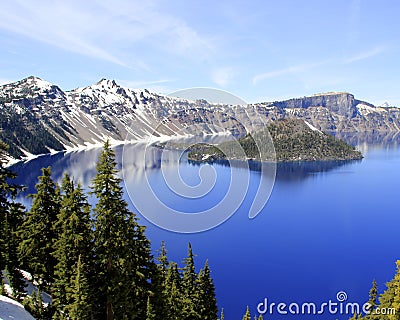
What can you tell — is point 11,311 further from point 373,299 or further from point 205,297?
point 373,299

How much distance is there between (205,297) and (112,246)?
15746 millimetres

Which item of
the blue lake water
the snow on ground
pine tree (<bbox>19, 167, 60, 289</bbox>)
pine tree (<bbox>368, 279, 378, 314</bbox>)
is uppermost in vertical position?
pine tree (<bbox>19, 167, 60, 289</bbox>)

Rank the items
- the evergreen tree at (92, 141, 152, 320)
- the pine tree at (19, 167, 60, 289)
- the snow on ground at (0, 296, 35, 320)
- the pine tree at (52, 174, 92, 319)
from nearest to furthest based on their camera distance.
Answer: the evergreen tree at (92, 141, 152, 320) → the snow on ground at (0, 296, 35, 320) → the pine tree at (52, 174, 92, 319) → the pine tree at (19, 167, 60, 289)

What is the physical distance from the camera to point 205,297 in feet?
98.7

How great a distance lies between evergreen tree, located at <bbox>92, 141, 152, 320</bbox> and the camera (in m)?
17.1

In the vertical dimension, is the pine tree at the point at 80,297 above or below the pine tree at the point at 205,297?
above

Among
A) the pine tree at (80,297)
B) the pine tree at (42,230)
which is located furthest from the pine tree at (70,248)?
the pine tree at (42,230)

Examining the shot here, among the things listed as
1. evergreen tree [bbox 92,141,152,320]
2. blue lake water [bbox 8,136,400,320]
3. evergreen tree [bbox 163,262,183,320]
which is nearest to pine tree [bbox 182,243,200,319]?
evergreen tree [bbox 163,262,183,320]

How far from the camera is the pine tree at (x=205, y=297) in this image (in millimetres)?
29531

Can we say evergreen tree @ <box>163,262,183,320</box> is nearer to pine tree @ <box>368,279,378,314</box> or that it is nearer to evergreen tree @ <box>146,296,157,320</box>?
evergreen tree @ <box>146,296,157,320</box>

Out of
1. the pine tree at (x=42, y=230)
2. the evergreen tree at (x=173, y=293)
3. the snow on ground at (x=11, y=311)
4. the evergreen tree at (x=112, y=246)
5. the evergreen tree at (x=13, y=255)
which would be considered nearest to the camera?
the evergreen tree at (x=112, y=246)

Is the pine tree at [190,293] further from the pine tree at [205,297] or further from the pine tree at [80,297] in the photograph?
the pine tree at [80,297]

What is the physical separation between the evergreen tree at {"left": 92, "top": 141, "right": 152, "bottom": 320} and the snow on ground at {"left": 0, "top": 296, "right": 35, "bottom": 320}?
4.20m

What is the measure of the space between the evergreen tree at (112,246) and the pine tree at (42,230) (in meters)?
5.48
